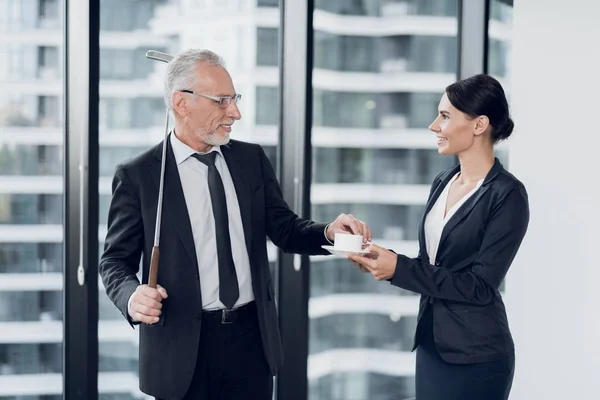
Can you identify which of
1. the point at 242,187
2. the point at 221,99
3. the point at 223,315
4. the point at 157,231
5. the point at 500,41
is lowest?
the point at 223,315

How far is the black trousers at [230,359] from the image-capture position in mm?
1793

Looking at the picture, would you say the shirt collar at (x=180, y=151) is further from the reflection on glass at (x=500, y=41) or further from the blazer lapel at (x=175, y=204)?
the reflection on glass at (x=500, y=41)

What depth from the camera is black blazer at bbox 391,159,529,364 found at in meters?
1.89

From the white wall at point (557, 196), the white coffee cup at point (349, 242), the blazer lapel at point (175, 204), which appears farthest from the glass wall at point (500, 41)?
the blazer lapel at point (175, 204)

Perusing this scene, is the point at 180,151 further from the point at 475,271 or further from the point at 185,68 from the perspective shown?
the point at 475,271

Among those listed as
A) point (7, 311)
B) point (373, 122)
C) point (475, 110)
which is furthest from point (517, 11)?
point (7, 311)

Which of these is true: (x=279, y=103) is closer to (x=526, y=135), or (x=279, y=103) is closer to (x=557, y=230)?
(x=526, y=135)

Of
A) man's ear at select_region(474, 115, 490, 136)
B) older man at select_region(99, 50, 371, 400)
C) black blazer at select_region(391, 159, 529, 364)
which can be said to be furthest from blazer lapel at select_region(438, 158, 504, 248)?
older man at select_region(99, 50, 371, 400)

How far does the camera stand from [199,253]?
5.95 ft

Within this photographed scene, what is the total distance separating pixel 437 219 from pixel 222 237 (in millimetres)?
658

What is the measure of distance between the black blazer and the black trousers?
0.42m

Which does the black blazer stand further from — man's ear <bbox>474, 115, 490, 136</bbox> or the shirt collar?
the shirt collar

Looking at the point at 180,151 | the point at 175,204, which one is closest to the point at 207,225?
the point at 175,204

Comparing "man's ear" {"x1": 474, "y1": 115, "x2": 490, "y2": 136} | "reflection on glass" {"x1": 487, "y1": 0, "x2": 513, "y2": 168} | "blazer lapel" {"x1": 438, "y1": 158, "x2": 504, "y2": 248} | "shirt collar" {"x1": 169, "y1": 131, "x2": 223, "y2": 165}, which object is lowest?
"blazer lapel" {"x1": 438, "y1": 158, "x2": 504, "y2": 248}
